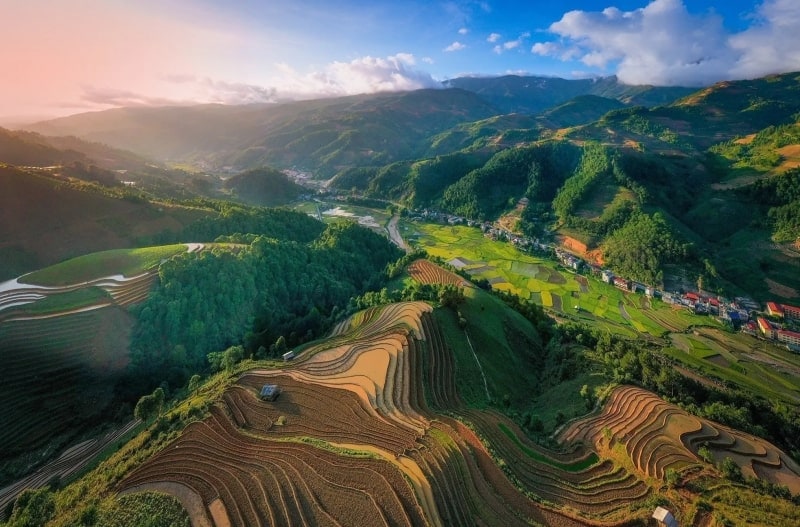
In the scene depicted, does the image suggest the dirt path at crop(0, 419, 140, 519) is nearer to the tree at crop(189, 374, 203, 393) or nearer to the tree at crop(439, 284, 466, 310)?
the tree at crop(189, 374, 203, 393)

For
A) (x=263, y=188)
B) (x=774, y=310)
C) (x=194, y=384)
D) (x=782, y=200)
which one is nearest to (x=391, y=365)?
(x=194, y=384)

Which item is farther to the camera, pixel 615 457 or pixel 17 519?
pixel 615 457

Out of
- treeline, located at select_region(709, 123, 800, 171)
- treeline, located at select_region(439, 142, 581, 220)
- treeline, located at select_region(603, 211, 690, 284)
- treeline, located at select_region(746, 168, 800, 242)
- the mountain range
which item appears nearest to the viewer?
treeline, located at select_region(603, 211, 690, 284)

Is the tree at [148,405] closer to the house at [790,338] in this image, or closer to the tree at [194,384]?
the tree at [194,384]

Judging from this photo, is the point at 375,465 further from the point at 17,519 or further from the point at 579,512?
the point at 17,519

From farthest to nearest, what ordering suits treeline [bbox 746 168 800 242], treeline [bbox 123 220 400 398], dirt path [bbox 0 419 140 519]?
treeline [bbox 746 168 800 242] < treeline [bbox 123 220 400 398] < dirt path [bbox 0 419 140 519]

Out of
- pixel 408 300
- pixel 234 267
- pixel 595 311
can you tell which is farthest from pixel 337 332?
pixel 595 311

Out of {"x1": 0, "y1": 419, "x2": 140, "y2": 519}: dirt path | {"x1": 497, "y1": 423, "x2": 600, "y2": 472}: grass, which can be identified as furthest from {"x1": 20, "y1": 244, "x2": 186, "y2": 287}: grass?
{"x1": 497, "y1": 423, "x2": 600, "y2": 472}: grass
